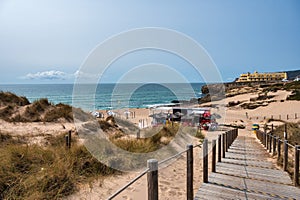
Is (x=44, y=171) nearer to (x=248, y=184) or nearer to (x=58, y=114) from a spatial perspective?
(x=248, y=184)

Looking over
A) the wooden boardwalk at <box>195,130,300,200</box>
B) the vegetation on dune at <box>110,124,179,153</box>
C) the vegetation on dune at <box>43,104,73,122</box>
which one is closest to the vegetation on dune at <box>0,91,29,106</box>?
the vegetation on dune at <box>43,104,73,122</box>

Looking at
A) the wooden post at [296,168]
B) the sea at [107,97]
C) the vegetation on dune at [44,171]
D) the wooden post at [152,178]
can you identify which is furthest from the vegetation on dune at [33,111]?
the wooden post at [296,168]

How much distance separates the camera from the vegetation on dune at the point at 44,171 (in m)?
3.78

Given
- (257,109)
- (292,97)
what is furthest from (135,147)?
(292,97)

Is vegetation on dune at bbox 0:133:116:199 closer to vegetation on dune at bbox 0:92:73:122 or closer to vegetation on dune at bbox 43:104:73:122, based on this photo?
vegetation on dune at bbox 43:104:73:122

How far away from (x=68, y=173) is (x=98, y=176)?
2.48 feet

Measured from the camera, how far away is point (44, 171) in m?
4.27

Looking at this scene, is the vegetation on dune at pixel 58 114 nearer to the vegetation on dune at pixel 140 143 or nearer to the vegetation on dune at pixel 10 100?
the vegetation on dune at pixel 10 100

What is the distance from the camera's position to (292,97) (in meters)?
37.6

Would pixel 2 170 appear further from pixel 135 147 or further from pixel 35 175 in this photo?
pixel 135 147

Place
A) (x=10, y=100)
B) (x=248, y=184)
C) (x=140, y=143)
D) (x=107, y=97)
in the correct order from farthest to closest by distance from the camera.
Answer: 1. (x=107, y=97)
2. (x=10, y=100)
3. (x=140, y=143)
4. (x=248, y=184)

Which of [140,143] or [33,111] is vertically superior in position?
[33,111]

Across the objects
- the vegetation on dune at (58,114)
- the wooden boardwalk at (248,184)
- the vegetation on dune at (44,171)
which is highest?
the vegetation on dune at (58,114)

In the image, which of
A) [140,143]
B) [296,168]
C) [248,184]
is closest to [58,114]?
[140,143]
